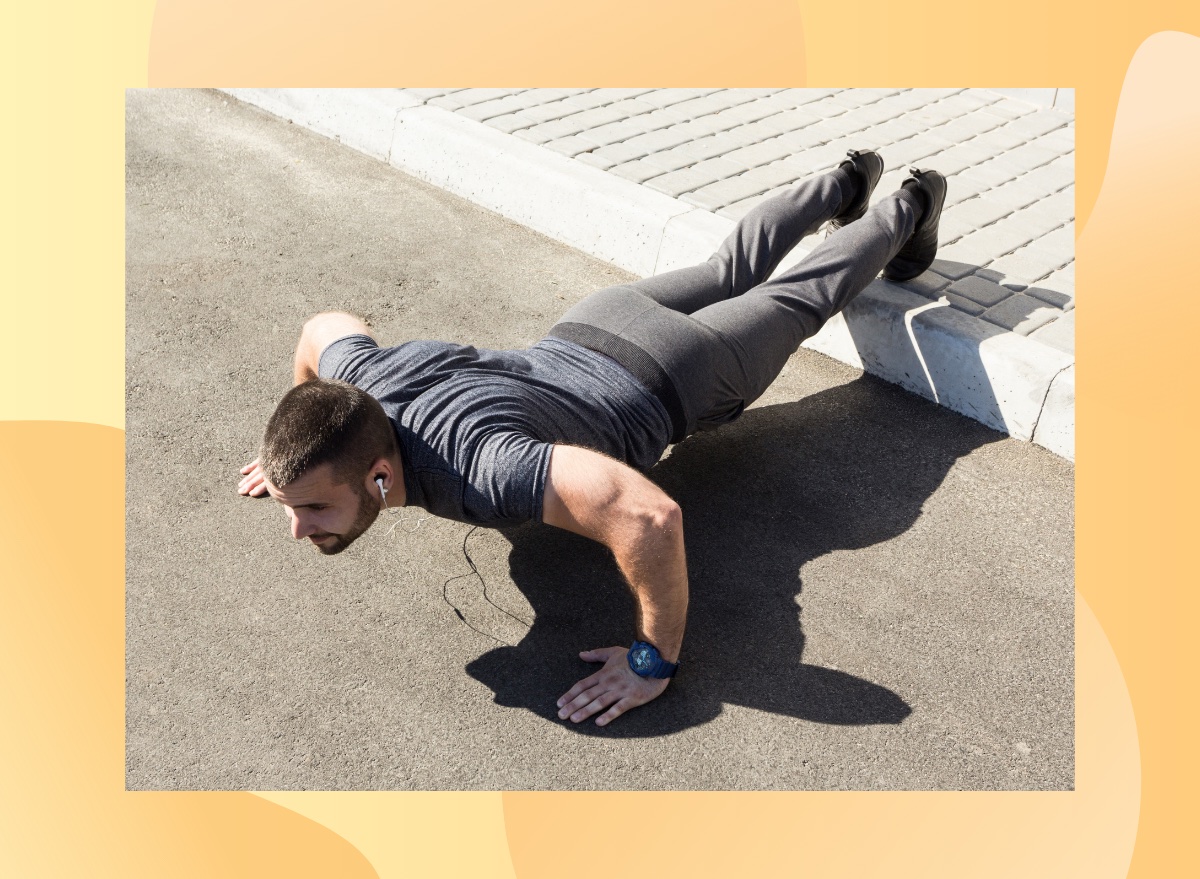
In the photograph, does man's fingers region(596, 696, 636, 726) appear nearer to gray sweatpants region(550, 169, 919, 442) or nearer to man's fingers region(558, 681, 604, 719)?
man's fingers region(558, 681, 604, 719)

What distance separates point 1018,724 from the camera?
357 cm

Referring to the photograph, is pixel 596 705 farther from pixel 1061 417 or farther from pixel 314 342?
pixel 1061 417

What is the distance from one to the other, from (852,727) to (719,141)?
386 centimetres

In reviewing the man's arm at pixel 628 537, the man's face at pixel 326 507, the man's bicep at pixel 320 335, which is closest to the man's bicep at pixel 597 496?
the man's arm at pixel 628 537

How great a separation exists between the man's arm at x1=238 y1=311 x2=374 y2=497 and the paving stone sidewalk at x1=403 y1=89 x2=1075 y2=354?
2176 millimetres

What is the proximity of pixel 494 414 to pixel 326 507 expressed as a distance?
1.96 ft

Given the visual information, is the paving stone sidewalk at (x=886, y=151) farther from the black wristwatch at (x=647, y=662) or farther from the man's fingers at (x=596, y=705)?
the man's fingers at (x=596, y=705)

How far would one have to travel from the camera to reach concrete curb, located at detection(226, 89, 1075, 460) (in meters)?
4.71

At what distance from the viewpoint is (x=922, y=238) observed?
5160mm

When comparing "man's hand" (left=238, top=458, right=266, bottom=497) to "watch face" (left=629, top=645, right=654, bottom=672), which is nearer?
"watch face" (left=629, top=645, right=654, bottom=672)

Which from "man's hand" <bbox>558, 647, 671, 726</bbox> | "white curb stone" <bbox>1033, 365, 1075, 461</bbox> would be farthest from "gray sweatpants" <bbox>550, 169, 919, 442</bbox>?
"man's hand" <bbox>558, 647, 671, 726</bbox>

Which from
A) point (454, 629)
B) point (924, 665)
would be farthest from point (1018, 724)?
point (454, 629)

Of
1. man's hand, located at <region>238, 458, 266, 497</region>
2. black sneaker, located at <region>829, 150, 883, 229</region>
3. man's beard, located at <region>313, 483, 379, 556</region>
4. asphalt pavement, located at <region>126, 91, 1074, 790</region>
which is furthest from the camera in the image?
black sneaker, located at <region>829, 150, 883, 229</region>

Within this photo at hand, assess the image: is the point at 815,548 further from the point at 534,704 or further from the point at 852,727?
the point at 534,704
